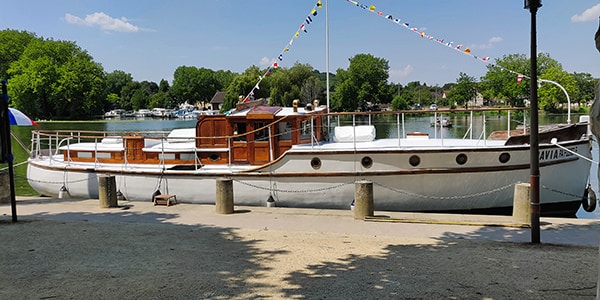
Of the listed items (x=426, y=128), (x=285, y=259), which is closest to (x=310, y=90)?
(x=426, y=128)

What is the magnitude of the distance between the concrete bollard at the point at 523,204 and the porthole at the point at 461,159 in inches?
82.5

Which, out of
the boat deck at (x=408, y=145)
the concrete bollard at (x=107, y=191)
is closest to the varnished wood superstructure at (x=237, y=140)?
the boat deck at (x=408, y=145)

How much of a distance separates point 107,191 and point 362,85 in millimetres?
85641

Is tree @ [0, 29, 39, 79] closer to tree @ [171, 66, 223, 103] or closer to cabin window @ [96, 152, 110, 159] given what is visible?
tree @ [171, 66, 223, 103]

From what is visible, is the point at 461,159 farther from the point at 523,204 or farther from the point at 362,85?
the point at 362,85

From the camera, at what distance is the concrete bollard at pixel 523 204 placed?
9.27 m

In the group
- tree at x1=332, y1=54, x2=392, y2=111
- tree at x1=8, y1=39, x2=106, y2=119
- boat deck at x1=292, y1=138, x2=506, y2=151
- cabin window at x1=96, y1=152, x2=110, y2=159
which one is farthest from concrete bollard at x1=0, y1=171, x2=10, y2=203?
tree at x1=332, y1=54, x2=392, y2=111

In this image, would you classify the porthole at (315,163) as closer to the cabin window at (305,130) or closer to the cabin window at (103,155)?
the cabin window at (305,130)

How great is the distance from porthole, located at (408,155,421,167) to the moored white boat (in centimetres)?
3

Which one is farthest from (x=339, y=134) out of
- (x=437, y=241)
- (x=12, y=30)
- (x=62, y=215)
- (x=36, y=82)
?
(x=12, y=30)

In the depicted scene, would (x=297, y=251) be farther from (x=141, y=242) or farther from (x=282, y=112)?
(x=282, y=112)

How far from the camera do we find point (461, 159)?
1143 centimetres

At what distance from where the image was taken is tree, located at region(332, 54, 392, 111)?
92.8 meters

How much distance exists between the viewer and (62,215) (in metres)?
10.8
